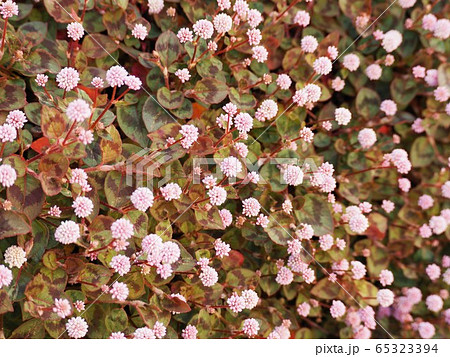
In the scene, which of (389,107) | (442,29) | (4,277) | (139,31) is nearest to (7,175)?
(4,277)

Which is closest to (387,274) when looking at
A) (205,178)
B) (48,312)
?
(205,178)

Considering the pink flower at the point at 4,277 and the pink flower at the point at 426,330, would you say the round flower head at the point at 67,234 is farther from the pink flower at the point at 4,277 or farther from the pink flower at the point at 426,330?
the pink flower at the point at 426,330

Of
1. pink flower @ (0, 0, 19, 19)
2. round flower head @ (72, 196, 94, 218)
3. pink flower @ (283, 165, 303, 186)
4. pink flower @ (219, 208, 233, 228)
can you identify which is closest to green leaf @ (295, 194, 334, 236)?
pink flower @ (283, 165, 303, 186)

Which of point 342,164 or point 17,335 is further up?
point 342,164

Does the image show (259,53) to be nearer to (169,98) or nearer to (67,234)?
(169,98)

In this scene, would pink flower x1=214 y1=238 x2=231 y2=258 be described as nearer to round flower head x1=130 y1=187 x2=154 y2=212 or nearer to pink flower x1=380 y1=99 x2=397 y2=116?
round flower head x1=130 y1=187 x2=154 y2=212

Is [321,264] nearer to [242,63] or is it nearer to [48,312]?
[242,63]
